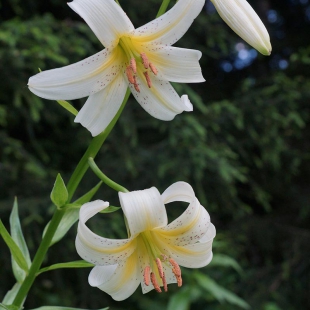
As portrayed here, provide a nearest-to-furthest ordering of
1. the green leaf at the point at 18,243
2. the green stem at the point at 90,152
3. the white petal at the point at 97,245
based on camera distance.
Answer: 1. the white petal at the point at 97,245
2. the green stem at the point at 90,152
3. the green leaf at the point at 18,243

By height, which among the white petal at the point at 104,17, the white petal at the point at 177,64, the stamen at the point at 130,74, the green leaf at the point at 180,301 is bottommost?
the green leaf at the point at 180,301

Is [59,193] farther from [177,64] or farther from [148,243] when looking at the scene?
[177,64]

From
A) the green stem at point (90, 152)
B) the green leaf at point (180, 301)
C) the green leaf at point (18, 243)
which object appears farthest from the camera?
the green leaf at point (180, 301)

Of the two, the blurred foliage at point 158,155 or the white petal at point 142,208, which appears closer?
the white petal at point 142,208

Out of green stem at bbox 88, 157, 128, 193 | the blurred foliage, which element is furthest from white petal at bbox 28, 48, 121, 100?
the blurred foliage

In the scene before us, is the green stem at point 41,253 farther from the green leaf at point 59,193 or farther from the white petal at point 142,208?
the white petal at point 142,208

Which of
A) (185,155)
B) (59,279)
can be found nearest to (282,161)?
(185,155)

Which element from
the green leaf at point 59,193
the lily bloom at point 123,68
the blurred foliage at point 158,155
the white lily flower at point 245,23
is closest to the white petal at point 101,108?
the lily bloom at point 123,68
